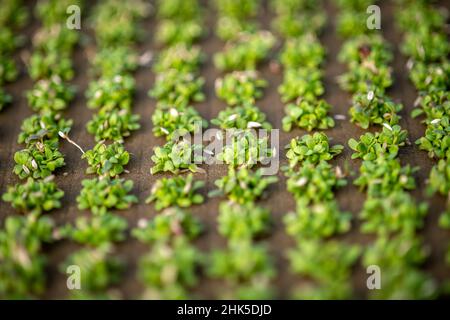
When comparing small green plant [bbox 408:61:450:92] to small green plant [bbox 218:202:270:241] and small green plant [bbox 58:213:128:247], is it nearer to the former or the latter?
small green plant [bbox 218:202:270:241]

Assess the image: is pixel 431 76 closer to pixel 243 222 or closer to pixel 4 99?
pixel 243 222

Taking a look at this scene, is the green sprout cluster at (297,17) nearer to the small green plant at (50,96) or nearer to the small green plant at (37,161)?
the small green plant at (50,96)

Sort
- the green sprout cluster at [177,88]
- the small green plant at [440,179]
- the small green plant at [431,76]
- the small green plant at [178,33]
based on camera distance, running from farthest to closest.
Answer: the small green plant at [178,33], the small green plant at [431,76], the green sprout cluster at [177,88], the small green plant at [440,179]

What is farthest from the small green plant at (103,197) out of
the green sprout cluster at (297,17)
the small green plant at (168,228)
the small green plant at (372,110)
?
the green sprout cluster at (297,17)

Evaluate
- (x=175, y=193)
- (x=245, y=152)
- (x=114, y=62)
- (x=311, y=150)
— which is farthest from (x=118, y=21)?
(x=311, y=150)

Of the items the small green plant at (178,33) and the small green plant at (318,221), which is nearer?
the small green plant at (318,221)

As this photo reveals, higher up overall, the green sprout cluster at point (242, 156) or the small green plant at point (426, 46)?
the small green plant at point (426, 46)
